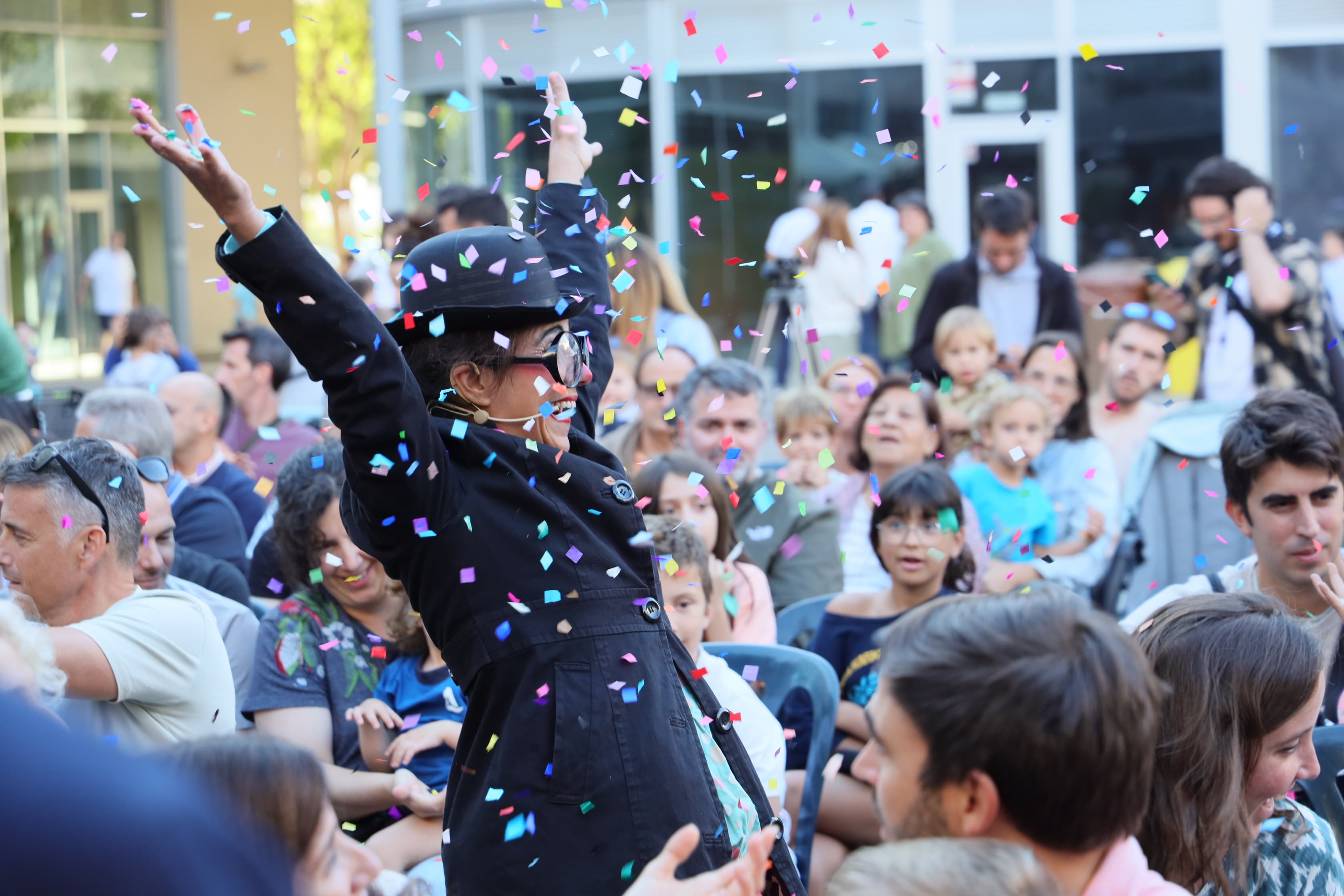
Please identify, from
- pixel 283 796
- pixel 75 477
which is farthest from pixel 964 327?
pixel 283 796

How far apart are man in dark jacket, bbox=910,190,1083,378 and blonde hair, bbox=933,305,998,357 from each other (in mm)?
446

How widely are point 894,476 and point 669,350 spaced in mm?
1766

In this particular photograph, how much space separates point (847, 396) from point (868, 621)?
6.97 ft

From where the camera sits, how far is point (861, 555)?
5062mm

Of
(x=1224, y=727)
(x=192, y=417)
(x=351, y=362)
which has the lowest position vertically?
(x=1224, y=727)

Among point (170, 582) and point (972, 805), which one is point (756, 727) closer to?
point (170, 582)

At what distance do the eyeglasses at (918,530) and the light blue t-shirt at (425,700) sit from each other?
56.6 inches

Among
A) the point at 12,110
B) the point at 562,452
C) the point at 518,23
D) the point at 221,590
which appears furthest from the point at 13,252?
the point at 562,452

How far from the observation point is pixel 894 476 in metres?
4.29

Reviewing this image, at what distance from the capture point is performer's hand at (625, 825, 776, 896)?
1.56m

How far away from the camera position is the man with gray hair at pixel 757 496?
15.4 ft

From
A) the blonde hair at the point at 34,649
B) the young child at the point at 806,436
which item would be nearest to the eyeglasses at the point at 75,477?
the blonde hair at the point at 34,649

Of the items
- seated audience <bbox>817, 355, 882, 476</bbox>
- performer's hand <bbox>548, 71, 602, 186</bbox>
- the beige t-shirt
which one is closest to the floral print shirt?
the beige t-shirt

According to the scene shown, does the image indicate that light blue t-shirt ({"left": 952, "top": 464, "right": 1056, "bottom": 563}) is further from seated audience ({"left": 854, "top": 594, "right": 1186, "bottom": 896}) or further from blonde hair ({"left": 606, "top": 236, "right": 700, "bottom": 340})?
seated audience ({"left": 854, "top": 594, "right": 1186, "bottom": 896})
